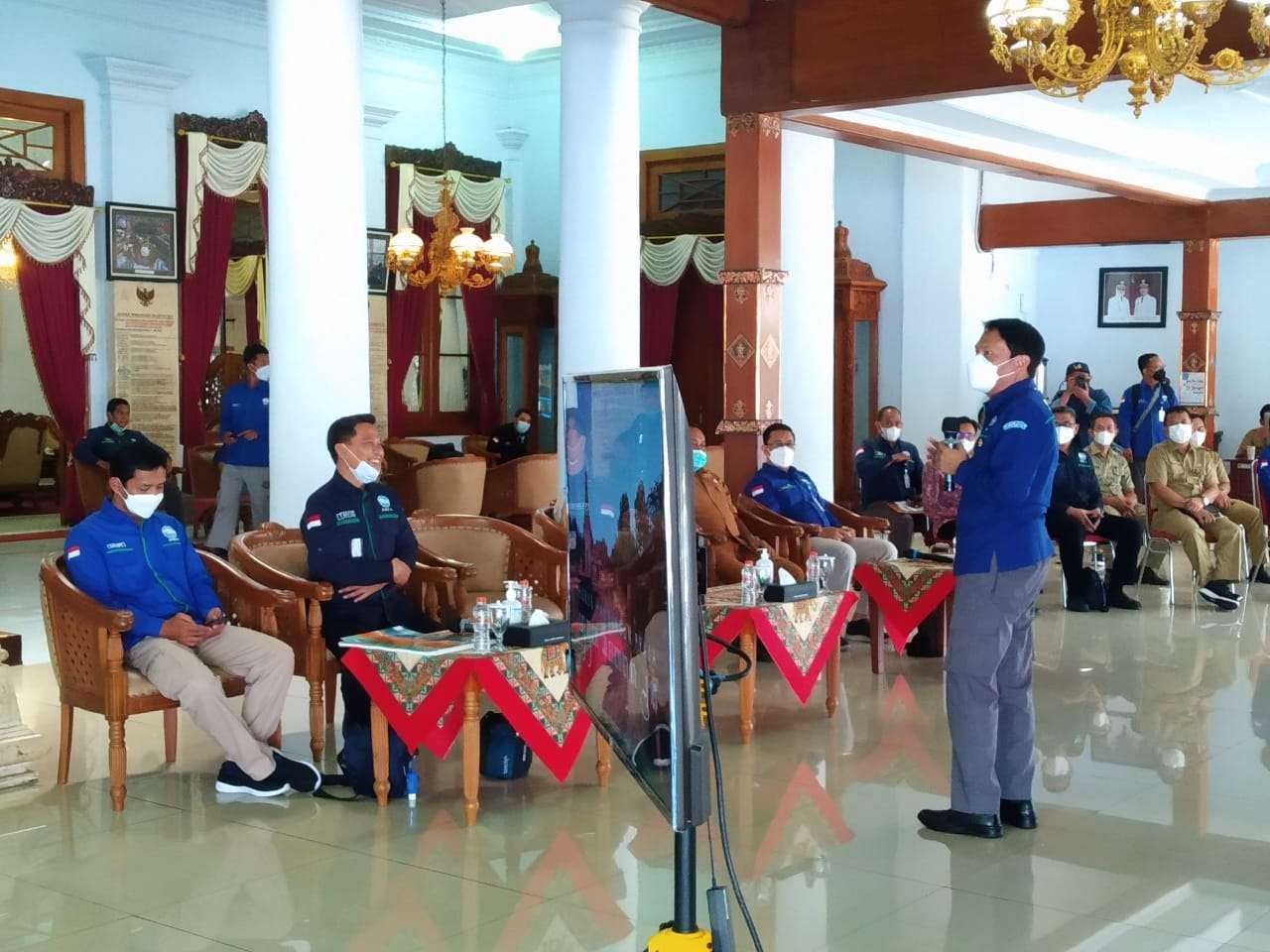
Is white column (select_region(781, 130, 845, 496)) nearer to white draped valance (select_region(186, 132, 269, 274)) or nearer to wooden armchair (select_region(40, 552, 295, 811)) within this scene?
white draped valance (select_region(186, 132, 269, 274))

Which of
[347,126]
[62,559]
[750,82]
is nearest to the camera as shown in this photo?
[62,559]

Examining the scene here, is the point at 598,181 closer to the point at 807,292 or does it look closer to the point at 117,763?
the point at 807,292

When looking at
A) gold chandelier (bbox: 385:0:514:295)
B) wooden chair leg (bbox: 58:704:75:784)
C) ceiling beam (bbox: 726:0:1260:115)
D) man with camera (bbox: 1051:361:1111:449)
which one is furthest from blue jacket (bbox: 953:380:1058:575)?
man with camera (bbox: 1051:361:1111:449)

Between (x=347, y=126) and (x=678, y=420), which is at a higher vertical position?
(x=347, y=126)

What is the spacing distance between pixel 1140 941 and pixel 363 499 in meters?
3.36

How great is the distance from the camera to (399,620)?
20.0 feet

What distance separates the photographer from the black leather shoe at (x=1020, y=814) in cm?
492

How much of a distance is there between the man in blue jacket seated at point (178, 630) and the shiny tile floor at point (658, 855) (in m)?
0.17

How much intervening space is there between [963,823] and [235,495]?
302 inches

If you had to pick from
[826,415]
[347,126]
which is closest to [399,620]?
[347,126]

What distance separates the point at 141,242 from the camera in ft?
42.9

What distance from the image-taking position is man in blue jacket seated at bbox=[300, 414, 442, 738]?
5965 millimetres

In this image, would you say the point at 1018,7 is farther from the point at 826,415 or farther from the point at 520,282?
the point at 520,282

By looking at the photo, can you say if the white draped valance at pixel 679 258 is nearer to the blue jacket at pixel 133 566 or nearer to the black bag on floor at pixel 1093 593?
the black bag on floor at pixel 1093 593
